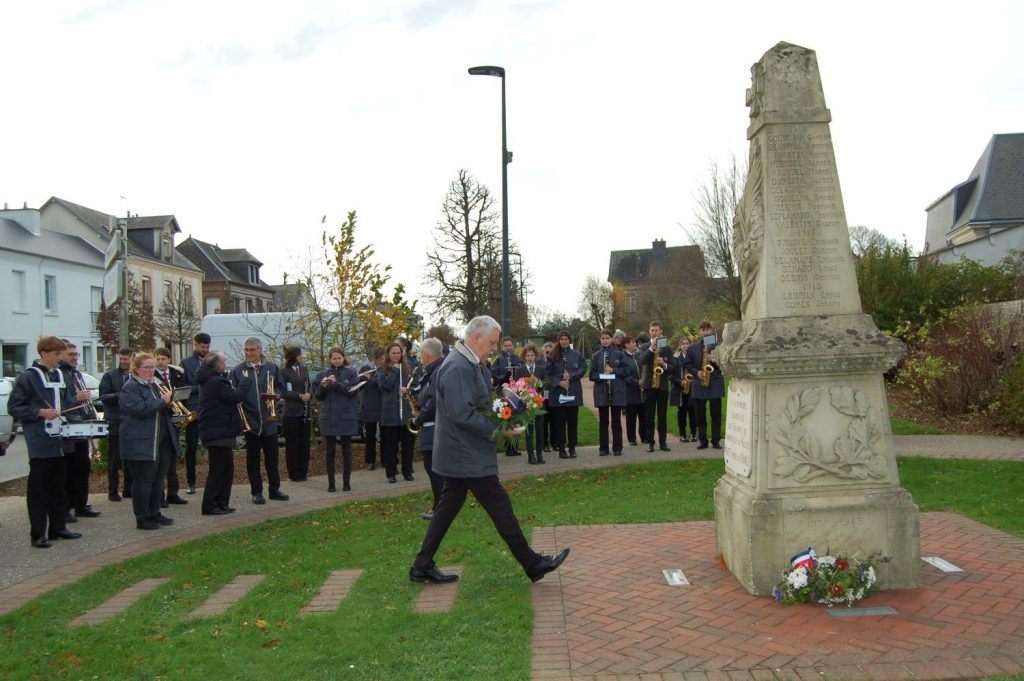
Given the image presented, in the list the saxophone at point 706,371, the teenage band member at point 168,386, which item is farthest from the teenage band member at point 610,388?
the teenage band member at point 168,386

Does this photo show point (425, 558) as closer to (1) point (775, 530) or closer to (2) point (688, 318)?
(1) point (775, 530)

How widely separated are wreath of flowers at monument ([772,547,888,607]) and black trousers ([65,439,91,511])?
7696 mm

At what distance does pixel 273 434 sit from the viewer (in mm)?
10273

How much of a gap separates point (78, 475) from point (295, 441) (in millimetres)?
3221

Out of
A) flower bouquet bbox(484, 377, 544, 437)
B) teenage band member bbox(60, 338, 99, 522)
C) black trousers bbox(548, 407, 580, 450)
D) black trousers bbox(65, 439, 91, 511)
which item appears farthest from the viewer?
black trousers bbox(548, 407, 580, 450)

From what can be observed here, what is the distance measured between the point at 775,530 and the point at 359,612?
9.26ft

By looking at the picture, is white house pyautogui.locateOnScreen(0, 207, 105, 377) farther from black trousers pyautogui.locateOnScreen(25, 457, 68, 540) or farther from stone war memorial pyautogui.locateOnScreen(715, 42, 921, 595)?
stone war memorial pyautogui.locateOnScreen(715, 42, 921, 595)

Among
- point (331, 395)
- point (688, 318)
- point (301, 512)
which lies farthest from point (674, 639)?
point (688, 318)

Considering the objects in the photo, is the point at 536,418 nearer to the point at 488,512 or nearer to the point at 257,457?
the point at 257,457

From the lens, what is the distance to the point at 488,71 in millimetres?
18328

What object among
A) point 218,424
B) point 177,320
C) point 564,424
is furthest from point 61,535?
point 177,320

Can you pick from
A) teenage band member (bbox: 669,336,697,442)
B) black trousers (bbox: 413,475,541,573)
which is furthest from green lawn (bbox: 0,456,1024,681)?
teenage band member (bbox: 669,336,697,442)

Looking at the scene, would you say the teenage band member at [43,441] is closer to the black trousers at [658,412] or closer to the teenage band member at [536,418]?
the teenage band member at [536,418]

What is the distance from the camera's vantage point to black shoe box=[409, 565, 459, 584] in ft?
20.5
